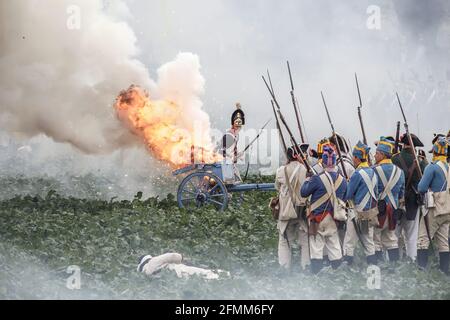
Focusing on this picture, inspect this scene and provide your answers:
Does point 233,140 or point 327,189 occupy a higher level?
point 233,140

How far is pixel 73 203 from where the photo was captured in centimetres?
1831

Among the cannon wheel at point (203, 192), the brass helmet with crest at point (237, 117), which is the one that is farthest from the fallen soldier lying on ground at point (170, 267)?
the brass helmet with crest at point (237, 117)

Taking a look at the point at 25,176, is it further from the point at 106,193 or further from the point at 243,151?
the point at 243,151

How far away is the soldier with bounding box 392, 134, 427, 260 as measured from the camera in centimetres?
1406

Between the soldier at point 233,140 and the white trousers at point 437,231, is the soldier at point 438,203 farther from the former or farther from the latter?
the soldier at point 233,140

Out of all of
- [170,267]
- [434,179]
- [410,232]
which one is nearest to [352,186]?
[434,179]

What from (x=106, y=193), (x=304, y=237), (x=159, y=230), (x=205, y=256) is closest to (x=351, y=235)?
(x=304, y=237)

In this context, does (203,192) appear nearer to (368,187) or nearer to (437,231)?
(368,187)

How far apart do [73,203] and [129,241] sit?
3639 mm

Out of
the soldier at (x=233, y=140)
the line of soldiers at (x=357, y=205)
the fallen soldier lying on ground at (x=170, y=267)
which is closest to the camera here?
the fallen soldier lying on ground at (x=170, y=267)

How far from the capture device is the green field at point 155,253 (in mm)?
11914

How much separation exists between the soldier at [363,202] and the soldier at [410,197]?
0.66 metres

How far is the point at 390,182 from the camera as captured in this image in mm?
13508

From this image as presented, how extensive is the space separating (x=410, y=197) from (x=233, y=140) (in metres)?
5.02
